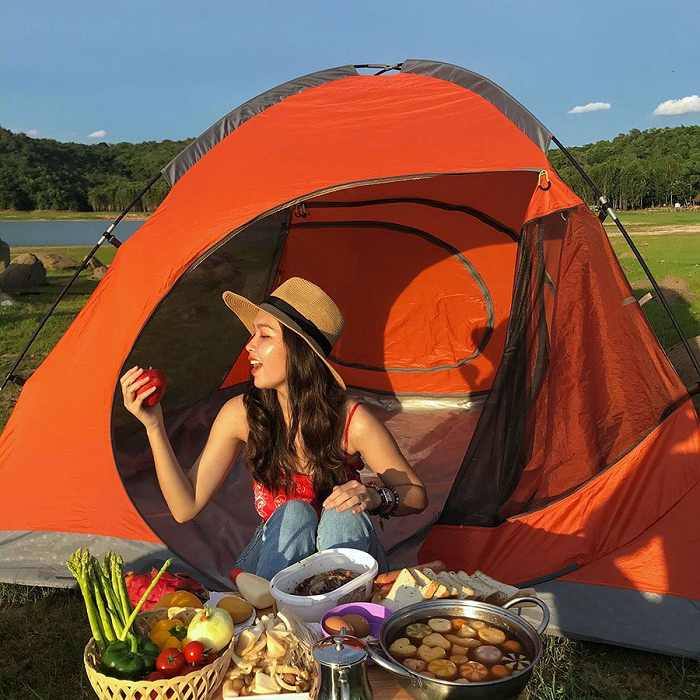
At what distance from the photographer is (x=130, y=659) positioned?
137 cm

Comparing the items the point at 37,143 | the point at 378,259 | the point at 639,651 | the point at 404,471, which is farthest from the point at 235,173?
the point at 37,143

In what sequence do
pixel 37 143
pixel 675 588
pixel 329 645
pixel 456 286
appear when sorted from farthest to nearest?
pixel 37 143 → pixel 456 286 → pixel 675 588 → pixel 329 645

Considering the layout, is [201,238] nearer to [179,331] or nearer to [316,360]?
[316,360]

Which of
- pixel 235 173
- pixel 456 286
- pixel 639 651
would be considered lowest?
pixel 639 651

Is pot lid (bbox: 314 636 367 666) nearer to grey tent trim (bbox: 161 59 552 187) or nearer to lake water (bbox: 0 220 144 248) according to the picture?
grey tent trim (bbox: 161 59 552 187)

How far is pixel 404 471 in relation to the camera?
7.36 feet

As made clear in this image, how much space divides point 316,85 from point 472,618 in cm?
299

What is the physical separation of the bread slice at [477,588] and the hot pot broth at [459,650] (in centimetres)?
15

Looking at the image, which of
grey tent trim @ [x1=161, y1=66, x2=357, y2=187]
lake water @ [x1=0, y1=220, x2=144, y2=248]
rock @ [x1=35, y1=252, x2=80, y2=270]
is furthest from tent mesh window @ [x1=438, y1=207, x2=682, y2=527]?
lake water @ [x1=0, y1=220, x2=144, y2=248]

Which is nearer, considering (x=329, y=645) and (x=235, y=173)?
(x=329, y=645)

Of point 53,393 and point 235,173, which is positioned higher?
A: point 235,173

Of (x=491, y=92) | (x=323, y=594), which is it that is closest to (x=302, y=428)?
(x=323, y=594)

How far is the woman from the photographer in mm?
2117

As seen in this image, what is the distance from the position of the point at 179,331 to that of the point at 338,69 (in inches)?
63.6
